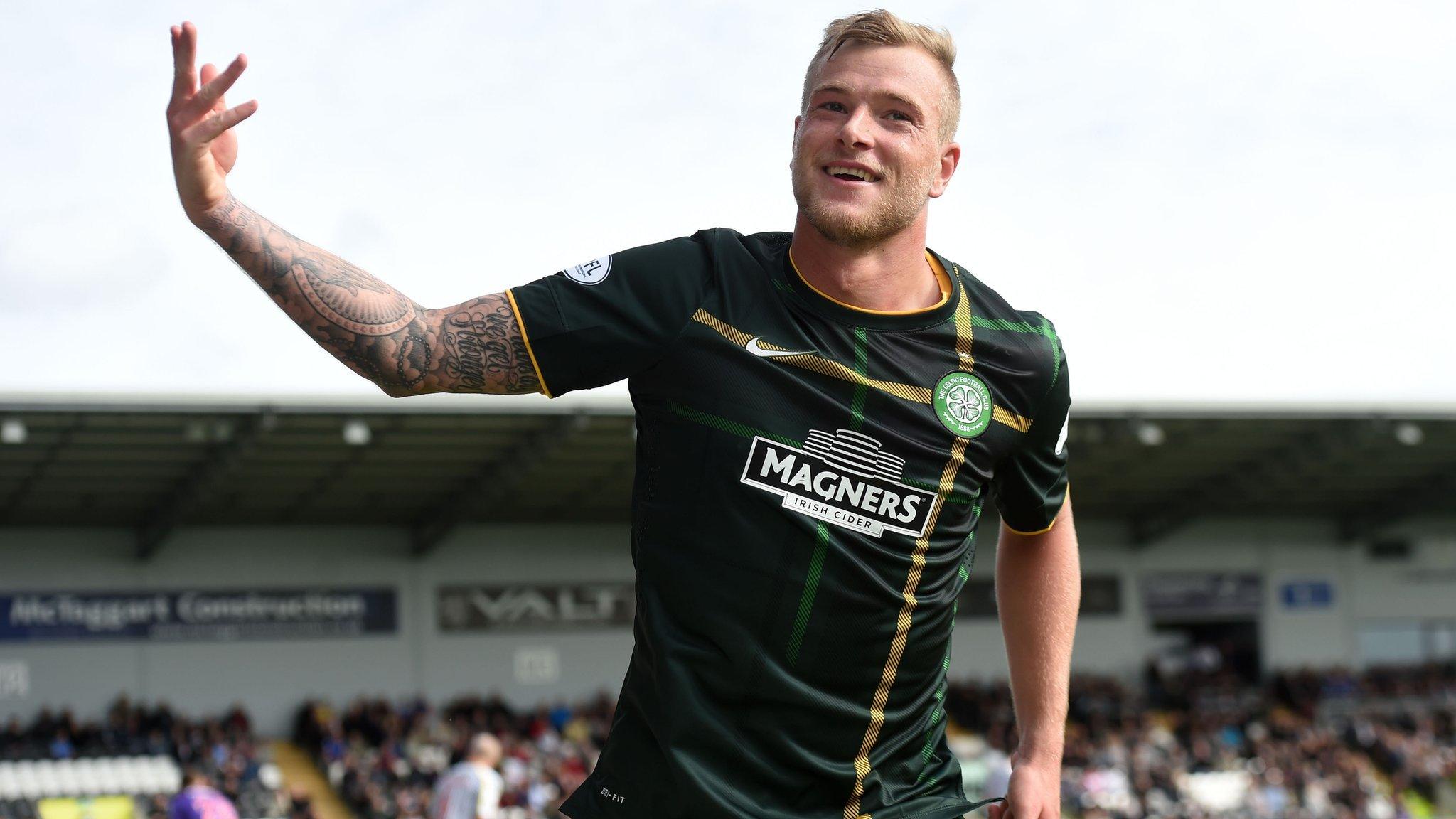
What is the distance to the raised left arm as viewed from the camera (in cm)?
254

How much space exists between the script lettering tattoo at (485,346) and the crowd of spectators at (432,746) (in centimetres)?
1815

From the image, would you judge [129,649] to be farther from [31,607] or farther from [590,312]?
[590,312]

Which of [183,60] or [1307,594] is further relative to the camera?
[1307,594]

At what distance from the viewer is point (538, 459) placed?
76.7ft

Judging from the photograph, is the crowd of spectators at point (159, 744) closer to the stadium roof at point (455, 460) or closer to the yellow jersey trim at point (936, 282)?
the stadium roof at point (455, 460)

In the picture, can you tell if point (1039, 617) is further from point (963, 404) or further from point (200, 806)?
point (200, 806)

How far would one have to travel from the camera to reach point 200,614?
24.3 m

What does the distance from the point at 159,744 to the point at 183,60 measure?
22.1 meters

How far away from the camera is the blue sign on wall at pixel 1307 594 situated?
32.1 m

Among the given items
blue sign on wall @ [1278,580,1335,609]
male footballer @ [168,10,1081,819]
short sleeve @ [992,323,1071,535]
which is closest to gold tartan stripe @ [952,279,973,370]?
male footballer @ [168,10,1081,819]

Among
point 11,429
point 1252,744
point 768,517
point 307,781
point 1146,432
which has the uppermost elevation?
point 1146,432

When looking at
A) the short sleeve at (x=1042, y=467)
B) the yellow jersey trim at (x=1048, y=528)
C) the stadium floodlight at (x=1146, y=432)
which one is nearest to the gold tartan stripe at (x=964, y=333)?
the short sleeve at (x=1042, y=467)

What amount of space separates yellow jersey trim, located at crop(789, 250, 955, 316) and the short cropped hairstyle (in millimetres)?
212

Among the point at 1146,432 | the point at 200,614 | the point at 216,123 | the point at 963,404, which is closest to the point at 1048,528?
the point at 963,404
